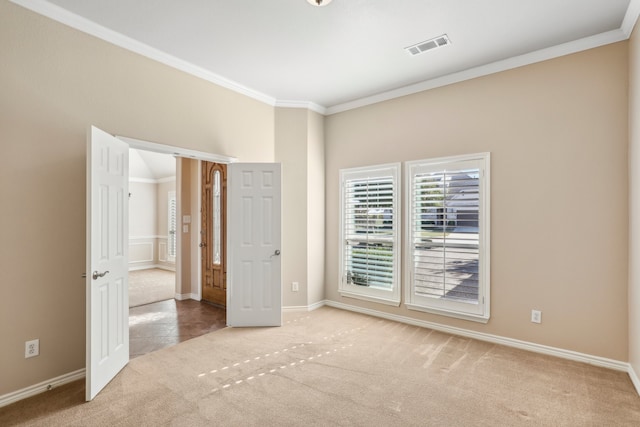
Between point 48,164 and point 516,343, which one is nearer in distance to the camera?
point 48,164

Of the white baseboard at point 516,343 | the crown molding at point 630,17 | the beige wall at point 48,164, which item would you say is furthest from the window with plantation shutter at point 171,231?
the crown molding at point 630,17

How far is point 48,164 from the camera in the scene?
8.83 feet

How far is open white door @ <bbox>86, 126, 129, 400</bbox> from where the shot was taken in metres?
2.48

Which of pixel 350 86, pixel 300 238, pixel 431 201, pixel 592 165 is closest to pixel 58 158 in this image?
pixel 300 238

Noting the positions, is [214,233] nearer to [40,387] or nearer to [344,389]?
[40,387]

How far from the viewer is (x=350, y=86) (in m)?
4.32

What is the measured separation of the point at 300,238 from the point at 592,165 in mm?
3500

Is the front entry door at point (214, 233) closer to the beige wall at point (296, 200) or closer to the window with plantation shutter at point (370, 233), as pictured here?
the beige wall at point (296, 200)

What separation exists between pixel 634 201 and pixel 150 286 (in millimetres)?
7467

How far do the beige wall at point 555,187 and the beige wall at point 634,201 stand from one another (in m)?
0.09

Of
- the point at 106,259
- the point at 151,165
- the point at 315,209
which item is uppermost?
the point at 151,165

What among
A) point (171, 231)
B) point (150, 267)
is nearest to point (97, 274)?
point (171, 231)

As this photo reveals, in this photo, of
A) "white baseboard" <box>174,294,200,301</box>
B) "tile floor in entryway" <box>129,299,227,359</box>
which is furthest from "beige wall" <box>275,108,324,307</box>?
"white baseboard" <box>174,294,200,301</box>

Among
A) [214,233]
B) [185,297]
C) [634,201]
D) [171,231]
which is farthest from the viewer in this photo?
[171,231]
